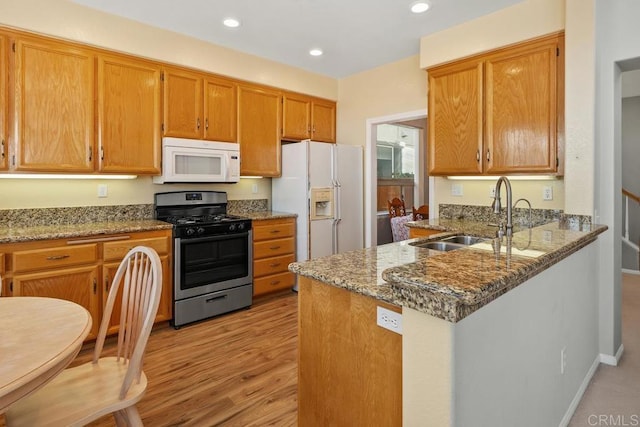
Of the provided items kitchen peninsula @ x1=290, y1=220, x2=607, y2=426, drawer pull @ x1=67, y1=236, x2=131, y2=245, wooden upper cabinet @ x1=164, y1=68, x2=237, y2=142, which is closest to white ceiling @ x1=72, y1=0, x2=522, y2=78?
wooden upper cabinet @ x1=164, y1=68, x2=237, y2=142

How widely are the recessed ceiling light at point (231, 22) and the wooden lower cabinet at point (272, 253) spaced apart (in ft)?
6.07

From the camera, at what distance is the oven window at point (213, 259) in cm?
318

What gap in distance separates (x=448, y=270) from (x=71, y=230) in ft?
9.15

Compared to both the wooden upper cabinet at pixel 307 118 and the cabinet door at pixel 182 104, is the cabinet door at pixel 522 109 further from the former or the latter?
the cabinet door at pixel 182 104

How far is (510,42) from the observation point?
2.88 metres

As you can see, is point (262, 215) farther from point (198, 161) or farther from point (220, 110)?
point (220, 110)

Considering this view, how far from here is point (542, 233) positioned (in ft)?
6.07

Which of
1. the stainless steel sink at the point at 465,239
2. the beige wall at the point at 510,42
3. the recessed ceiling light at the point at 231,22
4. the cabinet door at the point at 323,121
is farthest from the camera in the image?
the cabinet door at the point at 323,121

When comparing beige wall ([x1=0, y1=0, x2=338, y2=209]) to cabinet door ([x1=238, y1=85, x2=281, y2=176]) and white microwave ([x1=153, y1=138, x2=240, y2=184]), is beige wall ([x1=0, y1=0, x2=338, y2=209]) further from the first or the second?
white microwave ([x1=153, y1=138, x2=240, y2=184])

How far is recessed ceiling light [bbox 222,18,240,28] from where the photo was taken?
3.11 metres

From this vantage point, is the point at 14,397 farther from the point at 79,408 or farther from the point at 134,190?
the point at 134,190

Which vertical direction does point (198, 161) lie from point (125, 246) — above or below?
above

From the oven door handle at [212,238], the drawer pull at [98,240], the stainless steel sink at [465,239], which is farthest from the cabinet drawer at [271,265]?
the stainless steel sink at [465,239]

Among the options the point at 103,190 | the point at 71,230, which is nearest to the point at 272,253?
the point at 103,190
